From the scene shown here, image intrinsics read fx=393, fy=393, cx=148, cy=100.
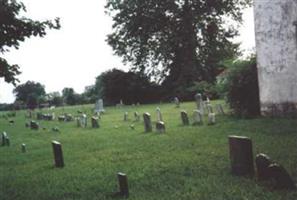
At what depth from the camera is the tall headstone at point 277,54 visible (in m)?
17.2

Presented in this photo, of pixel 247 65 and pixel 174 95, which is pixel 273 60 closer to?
pixel 247 65

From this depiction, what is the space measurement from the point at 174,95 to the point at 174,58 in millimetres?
4513

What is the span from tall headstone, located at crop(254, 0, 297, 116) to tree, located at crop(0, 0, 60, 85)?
11057 mm

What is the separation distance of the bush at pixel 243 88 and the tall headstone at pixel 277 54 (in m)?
0.85

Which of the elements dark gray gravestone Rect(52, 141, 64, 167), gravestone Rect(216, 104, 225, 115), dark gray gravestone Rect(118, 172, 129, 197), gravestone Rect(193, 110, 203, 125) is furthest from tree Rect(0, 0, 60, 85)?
gravestone Rect(216, 104, 225, 115)

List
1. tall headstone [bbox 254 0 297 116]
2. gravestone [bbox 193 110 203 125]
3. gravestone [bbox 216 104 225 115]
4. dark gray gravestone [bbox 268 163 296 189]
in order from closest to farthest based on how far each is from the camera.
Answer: dark gray gravestone [bbox 268 163 296 189] < tall headstone [bbox 254 0 297 116] < gravestone [bbox 193 110 203 125] < gravestone [bbox 216 104 225 115]

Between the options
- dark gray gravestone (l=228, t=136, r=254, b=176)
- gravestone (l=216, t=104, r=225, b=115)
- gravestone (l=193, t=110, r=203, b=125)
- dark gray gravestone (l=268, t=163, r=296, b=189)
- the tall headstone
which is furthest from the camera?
gravestone (l=216, t=104, r=225, b=115)

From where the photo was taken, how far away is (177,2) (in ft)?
148

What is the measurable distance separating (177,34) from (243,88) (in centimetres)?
2626

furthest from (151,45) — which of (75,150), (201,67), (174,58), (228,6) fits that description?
(75,150)

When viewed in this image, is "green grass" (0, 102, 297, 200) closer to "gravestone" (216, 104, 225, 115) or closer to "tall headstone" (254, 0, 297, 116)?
"tall headstone" (254, 0, 297, 116)

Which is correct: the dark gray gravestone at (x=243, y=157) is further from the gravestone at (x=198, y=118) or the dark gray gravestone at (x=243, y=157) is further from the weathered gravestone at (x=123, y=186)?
the gravestone at (x=198, y=118)

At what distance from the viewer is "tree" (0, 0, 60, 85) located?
9648 millimetres

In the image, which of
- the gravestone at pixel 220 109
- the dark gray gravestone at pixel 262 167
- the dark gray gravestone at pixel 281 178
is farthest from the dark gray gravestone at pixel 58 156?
the gravestone at pixel 220 109
